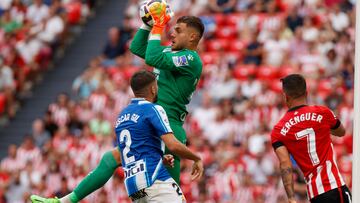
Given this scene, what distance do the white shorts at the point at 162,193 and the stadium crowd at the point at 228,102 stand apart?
715cm

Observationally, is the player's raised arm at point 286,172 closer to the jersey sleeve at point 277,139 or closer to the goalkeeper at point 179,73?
the jersey sleeve at point 277,139

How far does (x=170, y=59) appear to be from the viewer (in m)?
10.7

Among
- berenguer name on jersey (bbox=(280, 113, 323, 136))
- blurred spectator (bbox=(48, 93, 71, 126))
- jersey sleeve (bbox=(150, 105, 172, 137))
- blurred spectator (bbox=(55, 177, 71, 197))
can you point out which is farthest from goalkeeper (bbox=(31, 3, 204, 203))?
blurred spectator (bbox=(48, 93, 71, 126))

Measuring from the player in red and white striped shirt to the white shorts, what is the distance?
3.73 ft

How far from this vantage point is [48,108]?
25.2 m

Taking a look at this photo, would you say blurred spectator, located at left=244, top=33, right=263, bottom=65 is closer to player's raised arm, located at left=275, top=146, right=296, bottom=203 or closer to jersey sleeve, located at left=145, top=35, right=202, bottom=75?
jersey sleeve, located at left=145, top=35, right=202, bottom=75

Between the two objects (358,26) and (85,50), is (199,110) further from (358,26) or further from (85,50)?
(358,26)

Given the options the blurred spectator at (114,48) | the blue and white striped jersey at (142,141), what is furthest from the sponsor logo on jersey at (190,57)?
the blurred spectator at (114,48)

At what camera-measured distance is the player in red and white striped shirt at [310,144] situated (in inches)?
415

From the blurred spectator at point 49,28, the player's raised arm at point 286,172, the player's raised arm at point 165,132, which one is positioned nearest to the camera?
the player's raised arm at point 165,132

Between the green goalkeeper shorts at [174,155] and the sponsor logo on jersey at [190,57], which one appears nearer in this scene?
the green goalkeeper shorts at [174,155]

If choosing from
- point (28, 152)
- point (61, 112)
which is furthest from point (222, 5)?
point (28, 152)

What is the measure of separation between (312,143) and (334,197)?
57 cm

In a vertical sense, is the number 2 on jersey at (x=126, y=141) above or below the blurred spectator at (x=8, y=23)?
below
